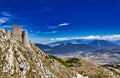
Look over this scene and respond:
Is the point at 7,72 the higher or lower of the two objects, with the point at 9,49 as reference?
lower

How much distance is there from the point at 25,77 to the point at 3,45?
1344 inches

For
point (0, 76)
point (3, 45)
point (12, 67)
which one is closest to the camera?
point (0, 76)

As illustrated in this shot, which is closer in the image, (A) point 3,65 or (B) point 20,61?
(A) point 3,65

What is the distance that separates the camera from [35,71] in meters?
200

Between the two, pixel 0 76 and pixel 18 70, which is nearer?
pixel 0 76

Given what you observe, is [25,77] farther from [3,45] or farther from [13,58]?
[3,45]

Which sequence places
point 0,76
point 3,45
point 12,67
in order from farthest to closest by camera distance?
point 3,45 → point 12,67 → point 0,76

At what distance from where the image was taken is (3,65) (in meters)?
182

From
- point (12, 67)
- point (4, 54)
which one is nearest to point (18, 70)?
point (12, 67)

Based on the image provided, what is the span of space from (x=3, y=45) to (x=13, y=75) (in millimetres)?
30626

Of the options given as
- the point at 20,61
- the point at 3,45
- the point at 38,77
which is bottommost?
the point at 38,77

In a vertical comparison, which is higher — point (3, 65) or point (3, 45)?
point (3, 45)

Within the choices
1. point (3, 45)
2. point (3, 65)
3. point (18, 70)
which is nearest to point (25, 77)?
point (18, 70)

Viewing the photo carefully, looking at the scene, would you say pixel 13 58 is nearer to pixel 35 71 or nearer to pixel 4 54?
pixel 4 54
